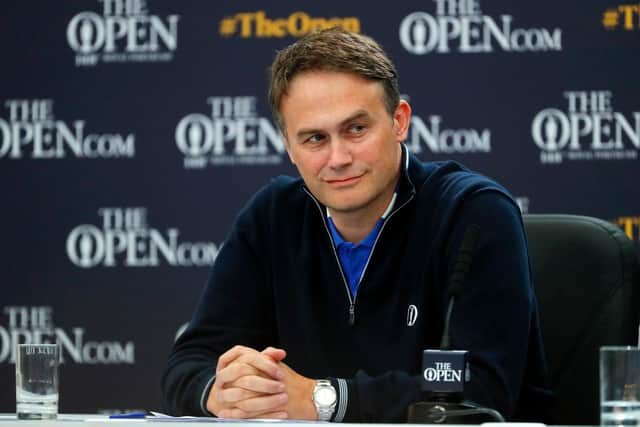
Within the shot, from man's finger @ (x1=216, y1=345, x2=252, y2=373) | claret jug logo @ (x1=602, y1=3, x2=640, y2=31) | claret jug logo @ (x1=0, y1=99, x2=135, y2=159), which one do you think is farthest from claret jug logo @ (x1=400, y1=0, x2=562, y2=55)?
man's finger @ (x1=216, y1=345, x2=252, y2=373)

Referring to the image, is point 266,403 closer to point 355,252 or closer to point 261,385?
point 261,385

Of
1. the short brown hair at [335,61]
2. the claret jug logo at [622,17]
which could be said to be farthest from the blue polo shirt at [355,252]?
the claret jug logo at [622,17]

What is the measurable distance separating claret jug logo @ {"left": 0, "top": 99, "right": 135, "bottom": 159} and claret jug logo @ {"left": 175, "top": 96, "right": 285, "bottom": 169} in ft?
0.99

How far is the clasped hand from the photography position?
6.61 feet

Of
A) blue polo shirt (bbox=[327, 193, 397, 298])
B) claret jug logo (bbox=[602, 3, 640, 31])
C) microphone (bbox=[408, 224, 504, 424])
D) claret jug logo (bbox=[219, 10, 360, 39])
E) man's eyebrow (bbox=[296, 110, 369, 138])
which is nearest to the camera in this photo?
microphone (bbox=[408, 224, 504, 424])

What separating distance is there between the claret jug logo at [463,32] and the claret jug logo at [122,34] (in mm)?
927

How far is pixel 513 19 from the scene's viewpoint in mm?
3961

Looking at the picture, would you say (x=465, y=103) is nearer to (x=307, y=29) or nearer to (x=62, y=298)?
(x=307, y=29)

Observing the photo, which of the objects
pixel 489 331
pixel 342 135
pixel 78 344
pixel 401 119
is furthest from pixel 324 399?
pixel 78 344

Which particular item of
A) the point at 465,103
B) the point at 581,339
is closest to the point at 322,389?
the point at 581,339

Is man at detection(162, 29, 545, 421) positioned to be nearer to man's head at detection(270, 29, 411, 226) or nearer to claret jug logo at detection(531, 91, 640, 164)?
man's head at detection(270, 29, 411, 226)

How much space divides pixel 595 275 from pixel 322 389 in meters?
0.71

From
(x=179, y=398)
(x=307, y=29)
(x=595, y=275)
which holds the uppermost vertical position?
(x=307, y=29)

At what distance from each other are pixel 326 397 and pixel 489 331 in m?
0.34
